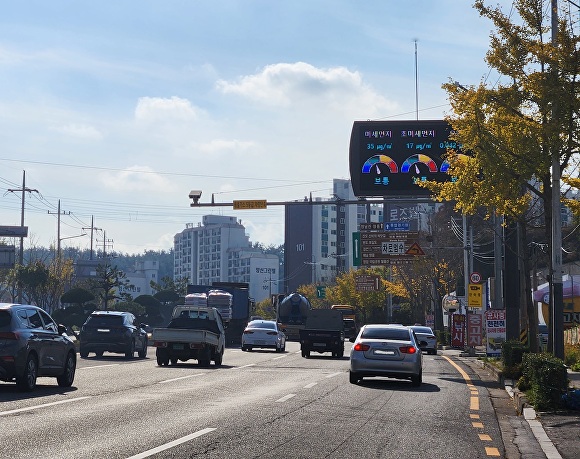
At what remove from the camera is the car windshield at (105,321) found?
36.6 meters

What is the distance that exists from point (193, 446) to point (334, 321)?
34.5 metres

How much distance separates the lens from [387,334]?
81.3 ft

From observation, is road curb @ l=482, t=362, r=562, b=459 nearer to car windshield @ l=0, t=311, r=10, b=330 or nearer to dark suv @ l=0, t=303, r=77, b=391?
dark suv @ l=0, t=303, r=77, b=391

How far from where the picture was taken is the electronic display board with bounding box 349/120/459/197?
40.0 meters

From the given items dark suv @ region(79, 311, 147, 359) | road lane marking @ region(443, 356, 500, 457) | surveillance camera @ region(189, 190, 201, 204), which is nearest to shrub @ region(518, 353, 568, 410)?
road lane marking @ region(443, 356, 500, 457)

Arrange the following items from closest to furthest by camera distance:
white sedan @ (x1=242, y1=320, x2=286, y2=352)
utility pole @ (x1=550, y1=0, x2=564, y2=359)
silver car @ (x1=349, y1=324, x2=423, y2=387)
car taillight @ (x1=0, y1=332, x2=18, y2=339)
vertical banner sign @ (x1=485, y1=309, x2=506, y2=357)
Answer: car taillight @ (x1=0, y1=332, x2=18, y2=339) < utility pole @ (x1=550, y1=0, x2=564, y2=359) < silver car @ (x1=349, y1=324, x2=423, y2=387) < vertical banner sign @ (x1=485, y1=309, x2=506, y2=357) < white sedan @ (x1=242, y1=320, x2=286, y2=352)

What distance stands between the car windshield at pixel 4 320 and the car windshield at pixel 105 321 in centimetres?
1769

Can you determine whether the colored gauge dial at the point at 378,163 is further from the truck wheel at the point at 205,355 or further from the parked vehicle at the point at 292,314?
the parked vehicle at the point at 292,314

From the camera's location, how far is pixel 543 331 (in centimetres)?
5909

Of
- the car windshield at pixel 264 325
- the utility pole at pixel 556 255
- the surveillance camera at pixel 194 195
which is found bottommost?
the car windshield at pixel 264 325

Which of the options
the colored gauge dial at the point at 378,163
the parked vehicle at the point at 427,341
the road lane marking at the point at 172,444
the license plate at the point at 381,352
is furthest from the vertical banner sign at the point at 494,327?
the road lane marking at the point at 172,444

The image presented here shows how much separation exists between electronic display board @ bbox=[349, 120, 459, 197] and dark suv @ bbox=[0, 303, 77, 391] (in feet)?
68.0

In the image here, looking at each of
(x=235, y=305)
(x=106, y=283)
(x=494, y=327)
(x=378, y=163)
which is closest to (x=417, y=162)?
(x=378, y=163)

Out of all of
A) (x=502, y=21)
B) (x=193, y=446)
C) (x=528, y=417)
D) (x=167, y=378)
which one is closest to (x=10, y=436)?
(x=193, y=446)
